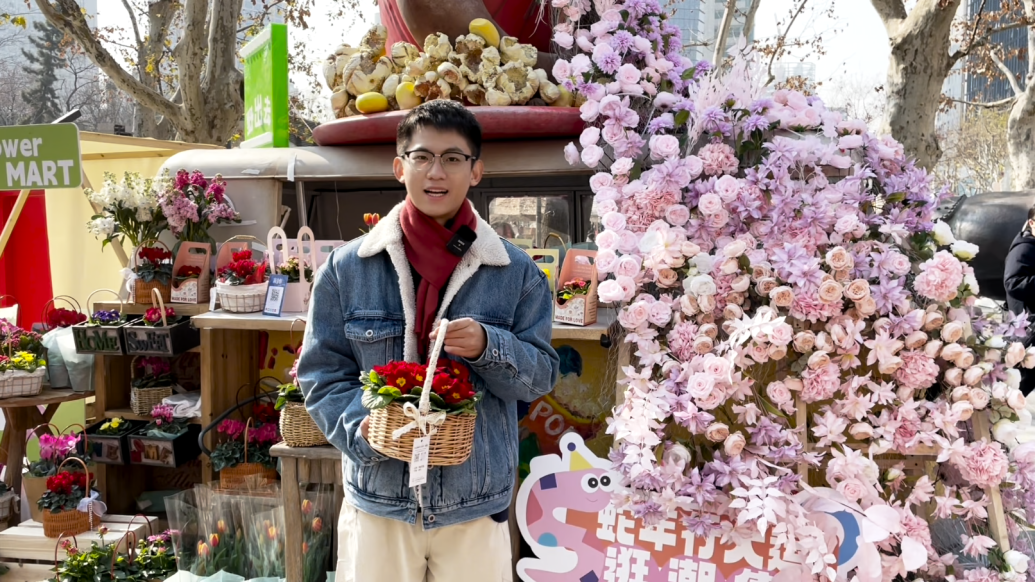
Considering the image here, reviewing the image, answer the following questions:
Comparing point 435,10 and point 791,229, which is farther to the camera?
point 435,10

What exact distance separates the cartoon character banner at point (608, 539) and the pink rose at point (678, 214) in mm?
931

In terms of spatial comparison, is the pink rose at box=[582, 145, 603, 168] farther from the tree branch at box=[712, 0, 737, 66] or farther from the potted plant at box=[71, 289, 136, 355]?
the tree branch at box=[712, 0, 737, 66]

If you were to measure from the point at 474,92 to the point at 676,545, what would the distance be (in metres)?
2.16

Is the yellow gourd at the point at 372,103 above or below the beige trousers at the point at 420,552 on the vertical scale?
above

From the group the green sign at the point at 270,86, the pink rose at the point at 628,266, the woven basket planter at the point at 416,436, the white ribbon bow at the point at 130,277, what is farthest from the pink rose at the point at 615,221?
the white ribbon bow at the point at 130,277

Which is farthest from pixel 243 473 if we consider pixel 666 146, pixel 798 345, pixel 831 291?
pixel 831 291

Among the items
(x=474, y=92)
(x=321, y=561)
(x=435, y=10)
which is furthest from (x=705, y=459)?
(x=435, y=10)

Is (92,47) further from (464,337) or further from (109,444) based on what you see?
(464,337)

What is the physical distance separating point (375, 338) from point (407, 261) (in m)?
0.21

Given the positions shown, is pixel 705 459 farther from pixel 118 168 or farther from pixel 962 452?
pixel 118 168

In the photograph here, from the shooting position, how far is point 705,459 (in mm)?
2926

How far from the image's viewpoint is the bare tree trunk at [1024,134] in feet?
34.6

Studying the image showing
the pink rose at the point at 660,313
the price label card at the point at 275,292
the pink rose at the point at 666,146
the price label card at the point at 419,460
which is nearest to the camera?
the price label card at the point at 419,460

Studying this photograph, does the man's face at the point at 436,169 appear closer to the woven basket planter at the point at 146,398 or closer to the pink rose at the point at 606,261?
the pink rose at the point at 606,261
